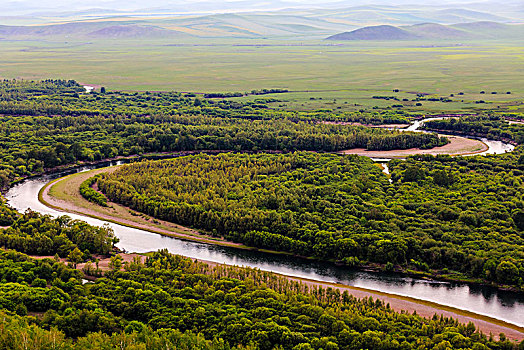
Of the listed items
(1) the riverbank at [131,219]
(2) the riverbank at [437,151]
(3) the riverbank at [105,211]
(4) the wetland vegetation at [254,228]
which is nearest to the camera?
(4) the wetland vegetation at [254,228]

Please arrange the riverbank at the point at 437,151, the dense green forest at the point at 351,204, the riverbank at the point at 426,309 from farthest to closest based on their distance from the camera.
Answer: the riverbank at the point at 437,151 < the dense green forest at the point at 351,204 < the riverbank at the point at 426,309

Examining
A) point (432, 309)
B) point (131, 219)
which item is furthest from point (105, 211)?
point (432, 309)

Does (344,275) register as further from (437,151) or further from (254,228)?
(437,151)

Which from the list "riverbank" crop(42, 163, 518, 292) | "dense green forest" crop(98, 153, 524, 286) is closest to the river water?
"riverbank" crop(42, 163, 518, 292)

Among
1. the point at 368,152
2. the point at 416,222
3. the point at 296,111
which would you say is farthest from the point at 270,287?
the point at 296,111

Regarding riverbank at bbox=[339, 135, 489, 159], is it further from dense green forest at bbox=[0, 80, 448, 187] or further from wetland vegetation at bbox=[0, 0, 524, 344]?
wetland vegetation at bbox=[0, 0, 524, 344]

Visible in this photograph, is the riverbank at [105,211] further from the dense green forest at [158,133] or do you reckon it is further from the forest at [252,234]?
the dense green forest at [158,133]

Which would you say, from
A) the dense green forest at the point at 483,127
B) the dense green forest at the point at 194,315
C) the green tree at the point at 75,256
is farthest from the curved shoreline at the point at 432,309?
the dense green forest at the point at 483,127
